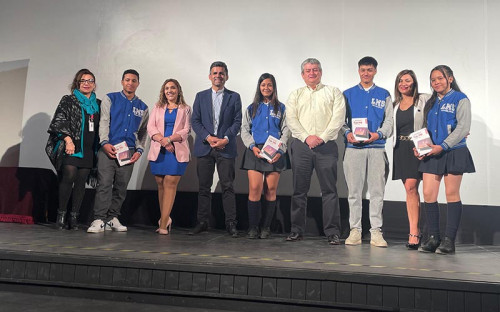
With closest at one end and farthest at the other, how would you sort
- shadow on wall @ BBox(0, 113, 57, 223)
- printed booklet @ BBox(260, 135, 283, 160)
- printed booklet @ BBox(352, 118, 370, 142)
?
printed booklet @ BBox(352, 118, 370, 142) → printed booklet @ BBox(260, 135, 283, 160) → shadow on wall @ BBox(0, 113, 57, 223)

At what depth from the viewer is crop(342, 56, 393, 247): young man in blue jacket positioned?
3.48m

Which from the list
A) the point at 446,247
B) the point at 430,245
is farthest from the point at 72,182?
the point at 446,247

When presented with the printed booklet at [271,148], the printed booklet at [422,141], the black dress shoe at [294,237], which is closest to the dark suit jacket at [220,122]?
the printed booklet at [271,148]

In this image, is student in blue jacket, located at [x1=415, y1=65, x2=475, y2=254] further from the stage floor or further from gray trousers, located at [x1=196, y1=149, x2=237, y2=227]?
gray trousers, located at [x1=196, y1=149, x2=237, y2=227]

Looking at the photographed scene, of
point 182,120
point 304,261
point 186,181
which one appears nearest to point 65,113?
point 182,120

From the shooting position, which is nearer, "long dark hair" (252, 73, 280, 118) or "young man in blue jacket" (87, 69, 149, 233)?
"long dark hair" (252, 73, 280, 118)

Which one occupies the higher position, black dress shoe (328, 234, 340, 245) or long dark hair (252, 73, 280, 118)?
long dark hair (252, 73, 280, 118)

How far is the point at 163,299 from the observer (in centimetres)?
243

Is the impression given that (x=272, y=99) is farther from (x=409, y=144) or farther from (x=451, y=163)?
(x=451, y=163)

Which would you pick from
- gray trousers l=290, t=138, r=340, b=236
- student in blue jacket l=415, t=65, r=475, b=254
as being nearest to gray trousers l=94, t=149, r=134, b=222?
gray trousers l=290, t=138, r=340, b=236

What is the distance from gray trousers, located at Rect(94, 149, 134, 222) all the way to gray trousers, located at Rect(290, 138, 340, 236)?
151 centimetres

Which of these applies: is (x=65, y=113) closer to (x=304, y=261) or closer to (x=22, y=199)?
(x=22, y=199)

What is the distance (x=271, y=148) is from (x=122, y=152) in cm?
130

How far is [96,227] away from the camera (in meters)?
3.70
